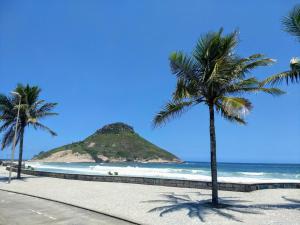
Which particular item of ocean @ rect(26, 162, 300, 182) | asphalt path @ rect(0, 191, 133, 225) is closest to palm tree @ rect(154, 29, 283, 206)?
asphalt path @ rect(0, 191, 133, 225)

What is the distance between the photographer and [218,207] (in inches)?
479

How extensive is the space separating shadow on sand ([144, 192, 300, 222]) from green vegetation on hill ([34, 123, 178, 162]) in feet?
448

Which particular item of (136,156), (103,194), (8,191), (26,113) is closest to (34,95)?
(26,113)

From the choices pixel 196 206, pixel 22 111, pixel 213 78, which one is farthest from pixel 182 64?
pixel 22 111

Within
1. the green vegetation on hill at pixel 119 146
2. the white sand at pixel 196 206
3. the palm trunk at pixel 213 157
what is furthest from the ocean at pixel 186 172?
the green vegetation on hill at pixel 119 146

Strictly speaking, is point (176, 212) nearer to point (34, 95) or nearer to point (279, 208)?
point (279, 208)

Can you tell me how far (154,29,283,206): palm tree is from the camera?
496 inches

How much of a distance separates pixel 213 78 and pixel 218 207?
4.88 meters

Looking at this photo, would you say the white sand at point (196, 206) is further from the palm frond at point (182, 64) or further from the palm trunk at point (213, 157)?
the palm frond at point (182, 64)

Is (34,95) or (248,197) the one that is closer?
→ (248,197)

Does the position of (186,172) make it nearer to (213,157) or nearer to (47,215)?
(213,157)

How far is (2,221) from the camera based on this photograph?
973cm

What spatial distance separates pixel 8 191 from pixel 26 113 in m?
9.27

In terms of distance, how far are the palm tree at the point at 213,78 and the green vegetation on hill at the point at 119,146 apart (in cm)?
13753
